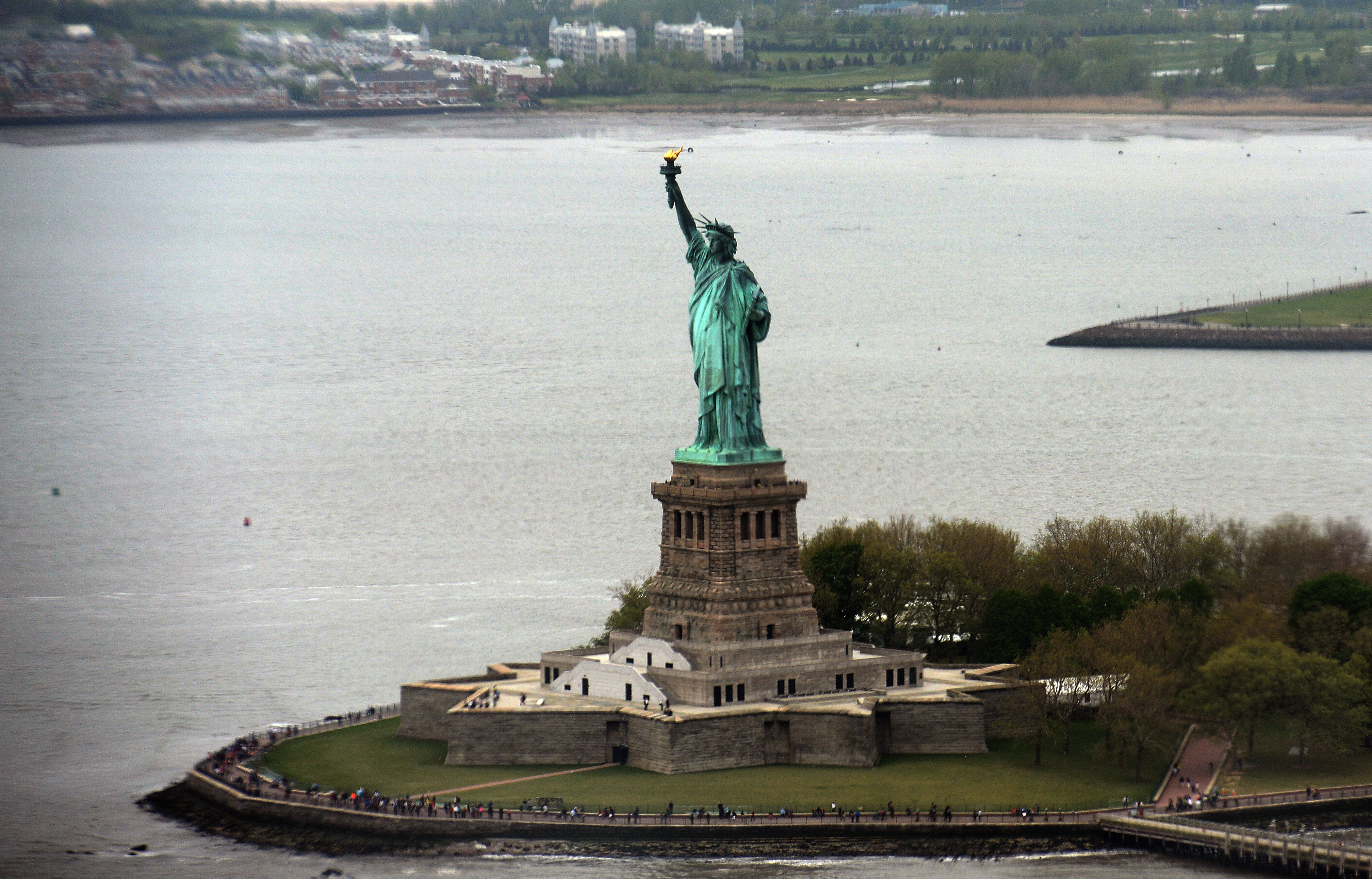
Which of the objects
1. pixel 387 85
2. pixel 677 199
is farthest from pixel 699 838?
pixel 387 85

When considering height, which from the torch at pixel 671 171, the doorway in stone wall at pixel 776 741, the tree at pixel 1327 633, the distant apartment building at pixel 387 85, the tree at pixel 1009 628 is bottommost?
the doorway in stone wall at pixel 776 741

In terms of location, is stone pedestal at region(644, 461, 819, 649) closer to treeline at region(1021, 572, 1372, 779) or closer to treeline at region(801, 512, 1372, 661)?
treeline at region(1021, 572, 1372, 779)

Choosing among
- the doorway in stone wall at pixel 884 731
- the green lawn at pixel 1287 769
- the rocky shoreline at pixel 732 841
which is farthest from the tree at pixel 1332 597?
the rocky shoreline at pixel 732 841

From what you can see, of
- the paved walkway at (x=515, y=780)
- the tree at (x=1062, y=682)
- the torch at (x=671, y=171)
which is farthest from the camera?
the tree at (x=1062, y=682)

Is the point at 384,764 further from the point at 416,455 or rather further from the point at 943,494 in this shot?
the point at 416,455

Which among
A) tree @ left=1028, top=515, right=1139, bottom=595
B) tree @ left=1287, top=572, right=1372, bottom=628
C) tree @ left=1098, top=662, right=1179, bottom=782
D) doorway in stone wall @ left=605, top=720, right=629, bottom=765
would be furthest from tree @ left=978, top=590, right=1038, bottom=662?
doorway in stone wall @ left=605, top=720, right=629, bottom=765

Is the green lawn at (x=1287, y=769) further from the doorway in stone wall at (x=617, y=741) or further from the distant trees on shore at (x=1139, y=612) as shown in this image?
the doorway in stone wall at (x=617, y=741)
